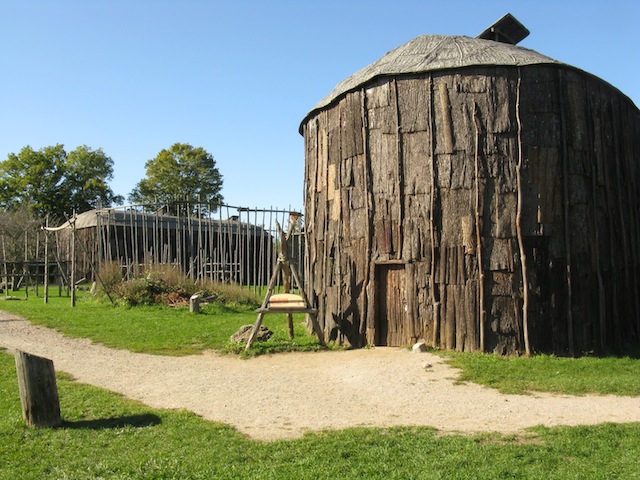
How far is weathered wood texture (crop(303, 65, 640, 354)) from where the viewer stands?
11.2 m

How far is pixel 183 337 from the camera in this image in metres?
13.1

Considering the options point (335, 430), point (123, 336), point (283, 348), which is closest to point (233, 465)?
point (335, 430)

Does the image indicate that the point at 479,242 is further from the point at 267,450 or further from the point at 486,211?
the point at 267,450

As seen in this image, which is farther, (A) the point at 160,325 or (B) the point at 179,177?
(B) the point at 179,177

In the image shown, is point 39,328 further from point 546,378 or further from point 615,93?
point 615,93

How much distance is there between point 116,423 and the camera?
22.2 feet

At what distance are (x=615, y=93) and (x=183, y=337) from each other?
1115cm

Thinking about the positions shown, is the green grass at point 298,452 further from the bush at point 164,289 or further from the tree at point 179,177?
the tree at point 179,177

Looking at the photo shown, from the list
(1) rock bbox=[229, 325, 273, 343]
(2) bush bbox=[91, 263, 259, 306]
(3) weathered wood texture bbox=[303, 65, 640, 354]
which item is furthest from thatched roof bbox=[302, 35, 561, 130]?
(2) bush bbox=[91, 263, 259, 306]

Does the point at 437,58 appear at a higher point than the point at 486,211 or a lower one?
higher

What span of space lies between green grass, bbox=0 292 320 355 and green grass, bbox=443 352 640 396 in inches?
142

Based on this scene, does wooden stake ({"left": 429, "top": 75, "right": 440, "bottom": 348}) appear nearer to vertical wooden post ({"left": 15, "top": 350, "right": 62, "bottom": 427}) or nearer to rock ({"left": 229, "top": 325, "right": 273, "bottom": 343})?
rock ({"left": 229, "top": 325, "right": 273, "bottom": 343})

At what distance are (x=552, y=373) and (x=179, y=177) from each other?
42.9 m

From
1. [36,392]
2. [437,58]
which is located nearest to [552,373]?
[437,58]
